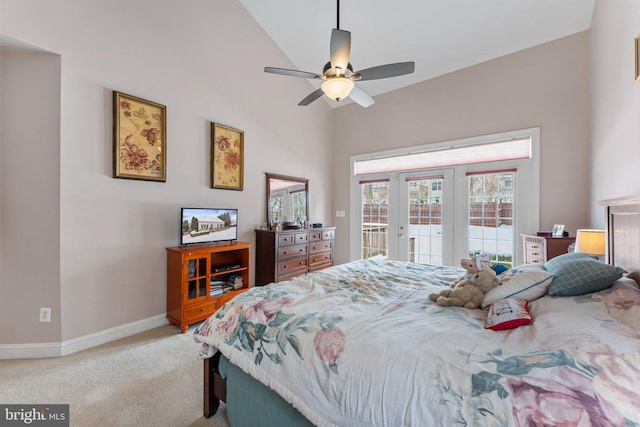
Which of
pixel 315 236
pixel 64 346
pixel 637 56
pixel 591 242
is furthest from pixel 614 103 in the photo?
pixel 64 346

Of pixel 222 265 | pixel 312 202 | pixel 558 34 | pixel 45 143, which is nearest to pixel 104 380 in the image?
pixel 222 265

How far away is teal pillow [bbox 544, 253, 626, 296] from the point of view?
1273mm

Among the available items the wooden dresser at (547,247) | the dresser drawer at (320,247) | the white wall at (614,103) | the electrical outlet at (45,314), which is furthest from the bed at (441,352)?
the dresser drawer at (320,247)

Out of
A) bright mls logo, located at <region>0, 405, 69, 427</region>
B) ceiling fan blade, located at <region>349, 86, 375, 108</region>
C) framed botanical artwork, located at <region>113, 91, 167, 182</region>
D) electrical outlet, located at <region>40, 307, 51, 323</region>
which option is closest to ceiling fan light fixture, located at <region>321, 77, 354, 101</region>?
ceiling fan blade, located at <region>349, 86, 375, 108</region>

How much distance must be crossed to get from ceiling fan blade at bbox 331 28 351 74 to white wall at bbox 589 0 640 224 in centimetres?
193

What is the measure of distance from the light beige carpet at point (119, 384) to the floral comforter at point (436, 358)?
523 millimetres

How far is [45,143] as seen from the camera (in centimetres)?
228

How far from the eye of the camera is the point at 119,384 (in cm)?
193

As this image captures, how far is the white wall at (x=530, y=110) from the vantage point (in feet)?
10.4

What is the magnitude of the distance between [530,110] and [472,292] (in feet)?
10.6

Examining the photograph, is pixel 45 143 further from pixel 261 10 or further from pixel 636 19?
pixel 636 19

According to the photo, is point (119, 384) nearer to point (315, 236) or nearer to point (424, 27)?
point (315, 236)

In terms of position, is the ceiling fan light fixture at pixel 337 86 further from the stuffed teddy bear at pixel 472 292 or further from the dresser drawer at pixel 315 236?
the dresser drawer at pixel 315 236

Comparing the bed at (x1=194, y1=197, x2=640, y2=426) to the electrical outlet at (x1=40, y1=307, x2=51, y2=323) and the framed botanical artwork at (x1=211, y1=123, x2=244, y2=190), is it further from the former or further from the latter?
the framed botanical artwork at (x1=211, y1=123, x2=244, y2=190)
